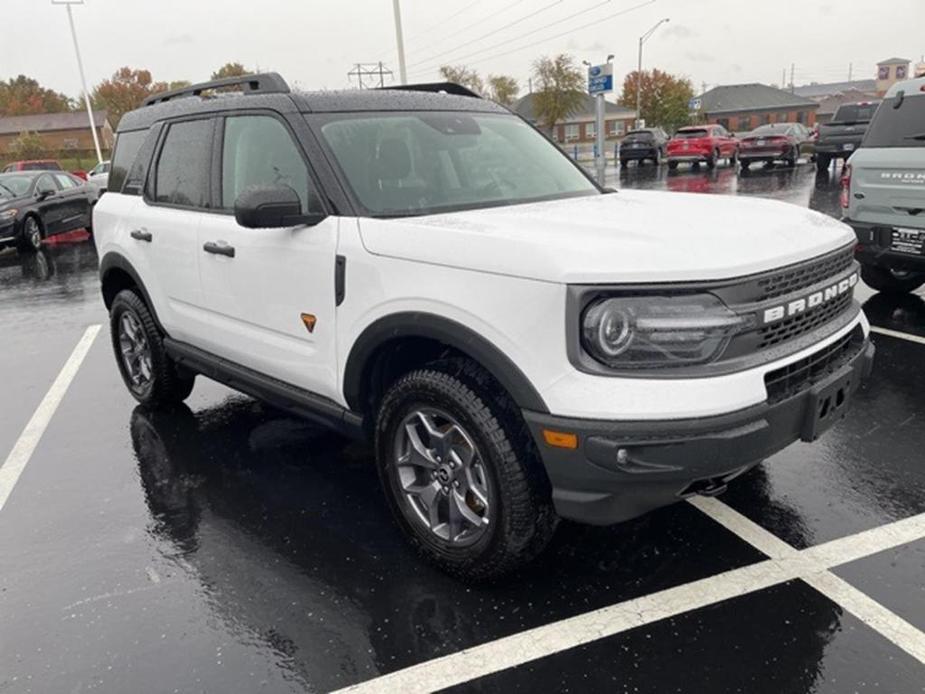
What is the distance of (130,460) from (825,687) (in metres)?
3.84

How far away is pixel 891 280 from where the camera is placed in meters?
7.18

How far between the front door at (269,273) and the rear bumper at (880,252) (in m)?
4.71

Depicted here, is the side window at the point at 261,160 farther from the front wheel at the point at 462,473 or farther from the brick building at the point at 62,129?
the brick building at the point at 62,129

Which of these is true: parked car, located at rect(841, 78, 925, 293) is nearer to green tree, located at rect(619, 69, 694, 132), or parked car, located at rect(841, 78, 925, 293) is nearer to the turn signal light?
the turn signal light

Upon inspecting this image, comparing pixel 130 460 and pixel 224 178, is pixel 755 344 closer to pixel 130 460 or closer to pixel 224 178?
pixel 224 178

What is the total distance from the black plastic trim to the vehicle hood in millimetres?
828

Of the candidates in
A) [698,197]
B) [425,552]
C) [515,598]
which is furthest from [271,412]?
[698,197]

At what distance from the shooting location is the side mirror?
3133mm

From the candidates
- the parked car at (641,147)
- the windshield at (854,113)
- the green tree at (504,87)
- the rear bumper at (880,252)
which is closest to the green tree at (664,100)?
the green tree at (504,87)

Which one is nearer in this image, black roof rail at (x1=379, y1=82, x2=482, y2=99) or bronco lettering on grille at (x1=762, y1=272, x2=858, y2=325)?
bronco lettering on grille at (x1=762, y1=272, x2=858, y2=325)

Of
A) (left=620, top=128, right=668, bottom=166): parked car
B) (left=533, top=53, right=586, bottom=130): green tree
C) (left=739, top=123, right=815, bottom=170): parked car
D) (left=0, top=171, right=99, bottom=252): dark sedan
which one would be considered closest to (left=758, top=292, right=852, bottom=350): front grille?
(left=0, top=171, right=99, bottom=252): dark sedan

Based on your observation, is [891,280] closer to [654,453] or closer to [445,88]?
[445,88]

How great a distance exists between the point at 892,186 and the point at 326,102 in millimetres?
4957

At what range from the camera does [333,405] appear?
343 cm
